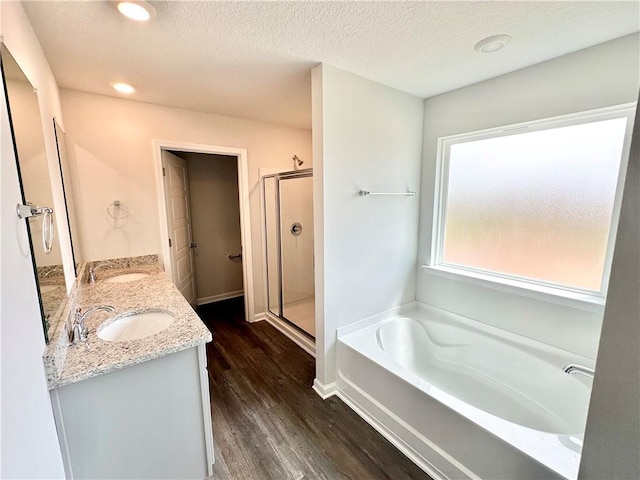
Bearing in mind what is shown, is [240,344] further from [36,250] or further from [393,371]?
[36,250]

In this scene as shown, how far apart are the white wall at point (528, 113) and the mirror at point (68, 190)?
282 cm

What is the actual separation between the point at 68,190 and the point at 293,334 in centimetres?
231

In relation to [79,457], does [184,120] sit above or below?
above

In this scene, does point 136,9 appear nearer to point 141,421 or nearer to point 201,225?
point 141,421

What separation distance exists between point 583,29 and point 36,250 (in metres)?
2.74

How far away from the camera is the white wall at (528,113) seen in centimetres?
160

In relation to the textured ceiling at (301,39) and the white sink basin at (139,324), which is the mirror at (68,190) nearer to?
the textured ceiling at (301,39)

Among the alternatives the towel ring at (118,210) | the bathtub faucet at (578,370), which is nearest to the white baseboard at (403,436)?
the bathtub faucet at (578,370)

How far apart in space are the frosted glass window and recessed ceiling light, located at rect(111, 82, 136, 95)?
2665 mm

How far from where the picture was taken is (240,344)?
115 inches

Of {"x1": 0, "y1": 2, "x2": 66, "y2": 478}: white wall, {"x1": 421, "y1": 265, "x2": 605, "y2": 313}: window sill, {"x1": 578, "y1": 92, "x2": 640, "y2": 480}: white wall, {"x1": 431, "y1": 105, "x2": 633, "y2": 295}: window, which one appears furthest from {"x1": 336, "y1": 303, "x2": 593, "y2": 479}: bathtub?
{"x1": 0, "y1": 2, "x2": 66, "y2": 478}: white wall

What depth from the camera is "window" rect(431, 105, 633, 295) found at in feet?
5.63

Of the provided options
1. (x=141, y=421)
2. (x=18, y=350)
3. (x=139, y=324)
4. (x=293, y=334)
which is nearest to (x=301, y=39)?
(x=18, y=350)

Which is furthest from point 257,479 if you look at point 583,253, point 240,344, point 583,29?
point 583,29
